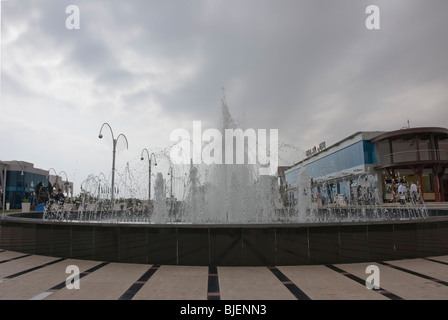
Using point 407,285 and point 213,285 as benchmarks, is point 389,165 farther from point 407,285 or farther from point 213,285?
point 213,285

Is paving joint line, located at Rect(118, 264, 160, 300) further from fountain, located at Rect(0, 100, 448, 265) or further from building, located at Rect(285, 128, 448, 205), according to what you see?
building, located at Rect(285, 128, 448, 205)

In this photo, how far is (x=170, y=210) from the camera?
15.3m

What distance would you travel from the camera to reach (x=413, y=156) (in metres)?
30.3

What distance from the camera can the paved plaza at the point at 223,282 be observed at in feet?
14.0

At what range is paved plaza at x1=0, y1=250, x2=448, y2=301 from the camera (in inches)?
168

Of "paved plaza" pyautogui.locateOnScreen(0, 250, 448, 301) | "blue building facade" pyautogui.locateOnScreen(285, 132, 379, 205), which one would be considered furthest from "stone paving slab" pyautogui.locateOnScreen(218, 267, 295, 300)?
"blue building facade" pyautogui.locateOnScreen(285, 132, 379, 205)

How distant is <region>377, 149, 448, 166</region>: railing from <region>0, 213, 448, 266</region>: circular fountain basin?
82.5 ft

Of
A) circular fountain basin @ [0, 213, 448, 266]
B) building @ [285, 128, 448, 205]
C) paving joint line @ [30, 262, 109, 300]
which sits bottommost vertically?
paving joint line @ [30, 262, 109, 300]

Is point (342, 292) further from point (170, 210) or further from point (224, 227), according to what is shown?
point (170, 210)

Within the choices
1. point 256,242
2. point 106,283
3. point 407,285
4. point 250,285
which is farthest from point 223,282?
point 407,285

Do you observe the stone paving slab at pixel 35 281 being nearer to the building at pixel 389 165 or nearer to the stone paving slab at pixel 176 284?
the stone paving slab at pixel 176 284

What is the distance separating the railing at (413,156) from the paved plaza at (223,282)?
26375 millimetres

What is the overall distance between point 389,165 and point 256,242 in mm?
27732
